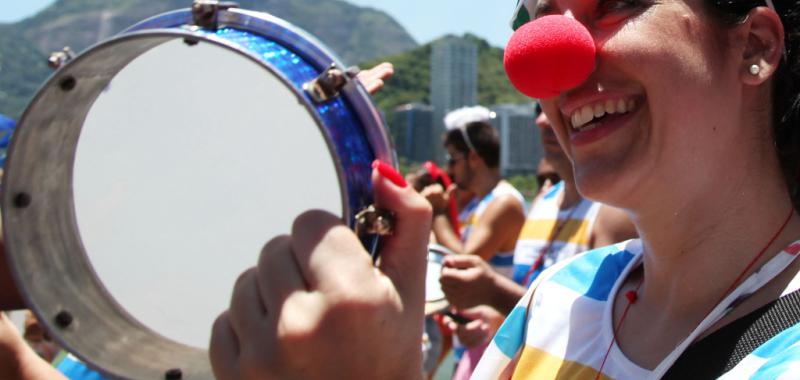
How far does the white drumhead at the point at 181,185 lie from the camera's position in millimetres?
1164

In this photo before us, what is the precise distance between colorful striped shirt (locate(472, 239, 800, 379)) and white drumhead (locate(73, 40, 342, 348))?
0.53m

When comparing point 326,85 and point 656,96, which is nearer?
point 326,85

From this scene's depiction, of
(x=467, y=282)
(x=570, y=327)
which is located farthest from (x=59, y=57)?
(x=467, y=282)

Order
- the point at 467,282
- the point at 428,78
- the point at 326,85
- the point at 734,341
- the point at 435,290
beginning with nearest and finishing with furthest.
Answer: the point at 326,85
the point at 734,341
the point at 467,282
the point at 435,290
the point at 428,78

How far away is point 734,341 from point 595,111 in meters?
0.42

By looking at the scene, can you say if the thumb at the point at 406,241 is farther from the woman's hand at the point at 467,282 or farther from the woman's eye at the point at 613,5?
the woman's hand at the point at 467,282

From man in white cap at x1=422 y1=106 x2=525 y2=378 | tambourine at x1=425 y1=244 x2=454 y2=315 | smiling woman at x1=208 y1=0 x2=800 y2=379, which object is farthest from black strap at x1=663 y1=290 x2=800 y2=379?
man in white cap at x1=422 y1=106 x2=525 y2=378

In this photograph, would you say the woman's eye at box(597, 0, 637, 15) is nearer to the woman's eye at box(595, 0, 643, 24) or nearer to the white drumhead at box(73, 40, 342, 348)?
the woman's eye at box(595, 0, 643, 24)

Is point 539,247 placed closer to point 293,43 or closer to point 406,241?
point 293,43

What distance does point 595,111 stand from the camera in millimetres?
1323

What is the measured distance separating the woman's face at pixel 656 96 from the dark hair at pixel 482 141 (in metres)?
3.59

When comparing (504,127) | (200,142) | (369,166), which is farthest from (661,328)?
(504,127)

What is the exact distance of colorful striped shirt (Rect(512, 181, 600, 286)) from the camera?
302cm

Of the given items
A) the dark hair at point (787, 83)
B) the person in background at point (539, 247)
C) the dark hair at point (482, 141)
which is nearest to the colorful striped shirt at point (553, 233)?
the person in background at point (539, 247)
